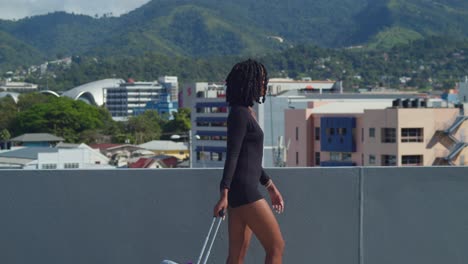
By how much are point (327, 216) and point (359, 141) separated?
41.5 m

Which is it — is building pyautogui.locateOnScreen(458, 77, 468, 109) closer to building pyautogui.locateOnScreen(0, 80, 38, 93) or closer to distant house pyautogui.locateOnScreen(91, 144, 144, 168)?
distant house pyautogui.locateOnScreen(91, 144, 144, 168)

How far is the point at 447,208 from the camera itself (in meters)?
5.39

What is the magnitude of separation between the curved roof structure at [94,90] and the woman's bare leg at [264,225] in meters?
143

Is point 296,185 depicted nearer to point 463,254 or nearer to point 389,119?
point 463,254

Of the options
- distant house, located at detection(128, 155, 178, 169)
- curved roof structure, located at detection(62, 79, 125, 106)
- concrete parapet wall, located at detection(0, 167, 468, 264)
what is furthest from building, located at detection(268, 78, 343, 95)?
concrete parapet wall, located at detection(0, 167, 468, 264)

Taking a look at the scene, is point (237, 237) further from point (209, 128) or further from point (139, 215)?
point (209, 128)

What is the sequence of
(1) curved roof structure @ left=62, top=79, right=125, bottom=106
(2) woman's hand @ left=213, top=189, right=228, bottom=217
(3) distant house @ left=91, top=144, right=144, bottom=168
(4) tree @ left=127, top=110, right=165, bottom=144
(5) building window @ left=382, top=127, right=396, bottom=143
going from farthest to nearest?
(1) curved roof structure @ left=62, top=79, right=125, bottom=106 → (4) tree @ left=127, top=110, right=165, bottom=144 → (3) distant house @ left=91, top=144, right=144, bottom=168 → (5) building window @ left=382, top=127, right=396, bottom=143 → (2) woman's hand @ left=213, top=189, right=228, bottom=217

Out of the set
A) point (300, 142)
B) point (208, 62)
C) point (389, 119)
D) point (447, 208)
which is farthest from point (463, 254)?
point (208, 62)

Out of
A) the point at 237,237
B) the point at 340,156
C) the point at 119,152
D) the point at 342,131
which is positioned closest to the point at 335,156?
the point at 340,156

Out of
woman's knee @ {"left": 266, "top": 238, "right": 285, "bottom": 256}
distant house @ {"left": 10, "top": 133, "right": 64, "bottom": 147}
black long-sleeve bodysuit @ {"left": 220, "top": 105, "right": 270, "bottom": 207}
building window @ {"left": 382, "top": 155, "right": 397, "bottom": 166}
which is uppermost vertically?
black long-sleeve bodysuit @ {"left": 220, "top": 105, "right": 270, "bottom": 207}

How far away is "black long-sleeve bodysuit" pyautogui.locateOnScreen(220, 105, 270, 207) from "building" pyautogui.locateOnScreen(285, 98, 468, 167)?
3716 centimetres

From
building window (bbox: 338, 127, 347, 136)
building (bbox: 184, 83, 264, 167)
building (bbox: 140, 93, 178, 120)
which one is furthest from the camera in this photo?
building (bbox: 140, 93, 178, 120)

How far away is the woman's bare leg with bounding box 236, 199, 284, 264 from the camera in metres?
4.64

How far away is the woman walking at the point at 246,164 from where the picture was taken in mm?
4531
